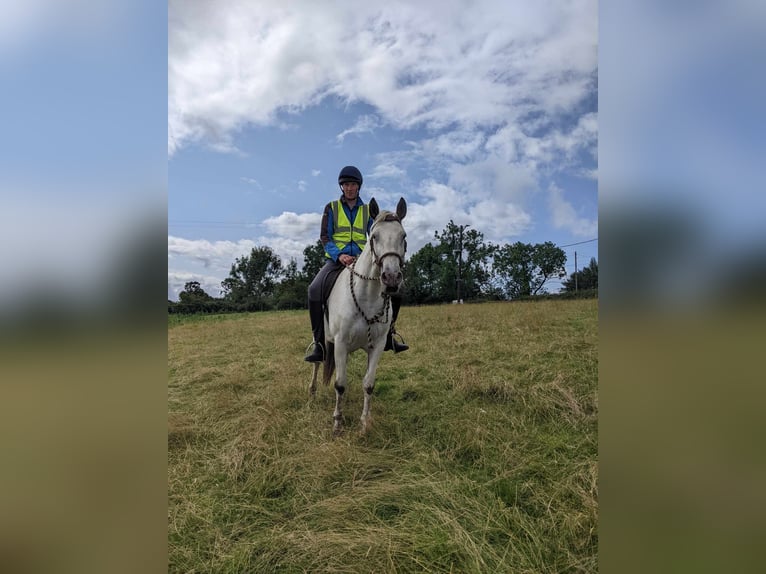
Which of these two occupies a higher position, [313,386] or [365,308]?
[365,308]

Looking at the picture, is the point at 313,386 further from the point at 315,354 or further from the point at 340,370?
the point at 340,370

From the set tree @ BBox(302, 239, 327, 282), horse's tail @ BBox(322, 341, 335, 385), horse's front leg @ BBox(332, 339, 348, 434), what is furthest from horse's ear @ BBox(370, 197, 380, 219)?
tree @ BBox(302, 239, 327, 282)

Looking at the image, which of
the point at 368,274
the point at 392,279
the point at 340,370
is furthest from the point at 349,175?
the point at 340,370

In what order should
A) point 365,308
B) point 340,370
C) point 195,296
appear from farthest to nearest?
point 195,296 < point 340,370 < point 365,308

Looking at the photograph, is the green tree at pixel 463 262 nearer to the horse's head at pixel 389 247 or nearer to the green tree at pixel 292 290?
the green tree at pixel 292 290

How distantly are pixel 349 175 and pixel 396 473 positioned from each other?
4.06 metres

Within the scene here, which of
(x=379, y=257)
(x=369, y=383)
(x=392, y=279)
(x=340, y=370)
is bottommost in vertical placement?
(x=369, y=383)

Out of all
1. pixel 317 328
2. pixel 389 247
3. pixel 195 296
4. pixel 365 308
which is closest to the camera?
pixel 389 247

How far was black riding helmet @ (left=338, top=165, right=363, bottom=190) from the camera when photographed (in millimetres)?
5379

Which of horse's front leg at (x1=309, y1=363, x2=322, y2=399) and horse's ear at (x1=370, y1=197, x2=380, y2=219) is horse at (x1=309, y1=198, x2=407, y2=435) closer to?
horse's ear at (x1=370, y1=197, x2=380, y2=219)

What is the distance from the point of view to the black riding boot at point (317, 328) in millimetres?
5789

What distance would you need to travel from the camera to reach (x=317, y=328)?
592cm

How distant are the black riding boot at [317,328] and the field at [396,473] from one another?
76cm
